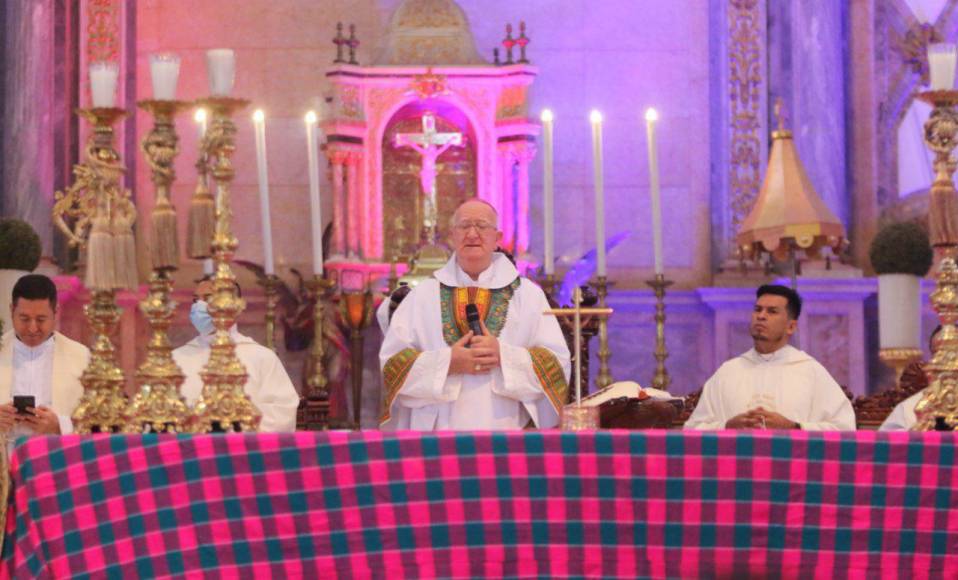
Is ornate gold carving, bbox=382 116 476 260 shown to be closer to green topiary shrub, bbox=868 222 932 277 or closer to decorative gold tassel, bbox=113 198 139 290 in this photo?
green topiary shrub, bbox=868 222 932 277

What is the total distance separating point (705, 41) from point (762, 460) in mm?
7139

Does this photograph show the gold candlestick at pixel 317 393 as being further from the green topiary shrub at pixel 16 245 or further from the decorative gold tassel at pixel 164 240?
the decorative gold tassel at pixel 164 240

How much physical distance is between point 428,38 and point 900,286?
134 inches

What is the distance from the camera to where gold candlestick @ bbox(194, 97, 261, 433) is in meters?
5.90

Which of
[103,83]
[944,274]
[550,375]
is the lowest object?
[550,375]

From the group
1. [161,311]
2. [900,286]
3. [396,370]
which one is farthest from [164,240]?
[900,286]

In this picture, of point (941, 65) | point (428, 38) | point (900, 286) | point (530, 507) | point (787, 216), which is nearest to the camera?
point (530, 507)

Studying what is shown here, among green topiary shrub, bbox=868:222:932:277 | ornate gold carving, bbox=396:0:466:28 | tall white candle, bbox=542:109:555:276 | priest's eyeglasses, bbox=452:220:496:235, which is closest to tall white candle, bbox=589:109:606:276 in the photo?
tall white candle, bbox=542:109:555:276

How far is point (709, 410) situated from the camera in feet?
25.7

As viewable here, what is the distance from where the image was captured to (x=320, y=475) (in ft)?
17.5

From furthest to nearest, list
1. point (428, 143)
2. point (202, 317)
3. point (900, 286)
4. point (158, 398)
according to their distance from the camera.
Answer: point (428, 143)
point (900, 286)
point (202, 317)
point (158, 398)

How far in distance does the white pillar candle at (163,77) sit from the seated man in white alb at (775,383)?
9.41 ft

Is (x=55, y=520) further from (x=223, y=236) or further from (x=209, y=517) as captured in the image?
(x=223, y=236)

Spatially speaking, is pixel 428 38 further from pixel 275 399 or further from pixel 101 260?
pixel 101 260
